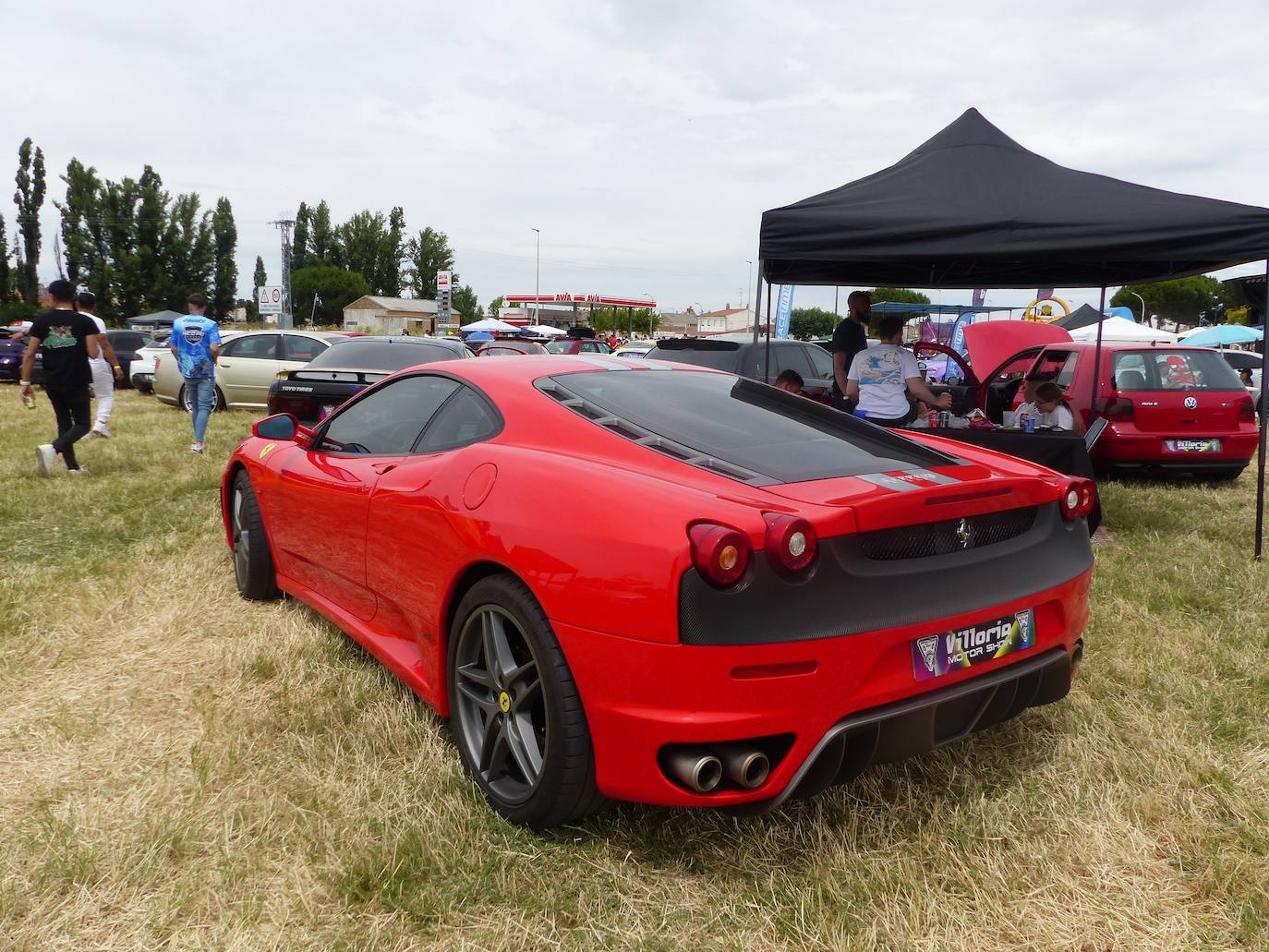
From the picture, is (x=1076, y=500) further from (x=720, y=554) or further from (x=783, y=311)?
(x=783, y=311)

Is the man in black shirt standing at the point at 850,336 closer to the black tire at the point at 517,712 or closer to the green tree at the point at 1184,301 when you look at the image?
the black tire at the point at 517,712

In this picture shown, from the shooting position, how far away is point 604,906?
2.17 metres

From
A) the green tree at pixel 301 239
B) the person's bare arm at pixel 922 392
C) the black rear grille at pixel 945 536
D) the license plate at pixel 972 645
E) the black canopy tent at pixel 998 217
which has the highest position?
the green tree at pixel 301 239

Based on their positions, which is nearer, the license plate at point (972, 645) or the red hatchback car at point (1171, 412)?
the license plate at point (972, 645)

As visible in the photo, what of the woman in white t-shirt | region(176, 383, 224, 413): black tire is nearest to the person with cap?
region(176, 383, 224, 413): black tire

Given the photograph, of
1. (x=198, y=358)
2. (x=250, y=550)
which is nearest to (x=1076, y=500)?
(x=250, y=550)

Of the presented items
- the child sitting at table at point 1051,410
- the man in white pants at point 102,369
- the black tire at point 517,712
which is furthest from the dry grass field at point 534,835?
the man in white pants at point 102,369

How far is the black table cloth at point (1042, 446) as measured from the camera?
6.04 metres

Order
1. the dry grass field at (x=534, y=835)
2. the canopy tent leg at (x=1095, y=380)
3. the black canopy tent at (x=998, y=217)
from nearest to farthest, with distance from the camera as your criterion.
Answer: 1. the dry grass field at (x=534, y=835)
2. the black canopy tent at (x=998, y=217)
3. the canopy tent leg at (x=1095, y=380)

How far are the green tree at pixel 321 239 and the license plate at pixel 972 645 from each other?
10425 cm

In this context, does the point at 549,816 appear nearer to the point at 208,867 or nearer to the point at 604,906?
the point at 604,906

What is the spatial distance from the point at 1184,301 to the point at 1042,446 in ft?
254

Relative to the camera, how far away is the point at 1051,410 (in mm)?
7133

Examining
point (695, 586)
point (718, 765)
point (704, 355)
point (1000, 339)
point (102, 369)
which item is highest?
point (1000, 339)
